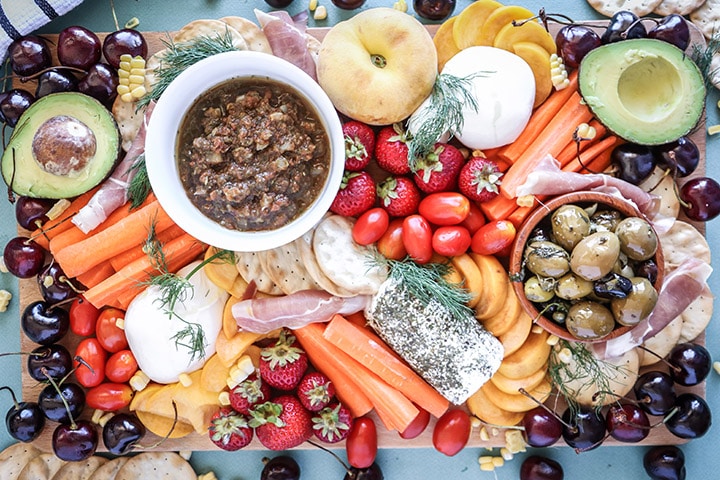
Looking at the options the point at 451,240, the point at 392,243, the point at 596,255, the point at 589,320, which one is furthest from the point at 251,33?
the point at 589,320

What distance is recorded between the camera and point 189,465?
2400 mm

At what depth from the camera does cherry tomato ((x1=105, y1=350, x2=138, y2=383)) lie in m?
2.21

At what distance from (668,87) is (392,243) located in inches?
39.6

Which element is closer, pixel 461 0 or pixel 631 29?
pixel 631 29

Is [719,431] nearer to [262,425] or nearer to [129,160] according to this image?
[262,425]

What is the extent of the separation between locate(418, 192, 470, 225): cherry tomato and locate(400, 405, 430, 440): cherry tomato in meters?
0.68

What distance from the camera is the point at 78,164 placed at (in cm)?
207

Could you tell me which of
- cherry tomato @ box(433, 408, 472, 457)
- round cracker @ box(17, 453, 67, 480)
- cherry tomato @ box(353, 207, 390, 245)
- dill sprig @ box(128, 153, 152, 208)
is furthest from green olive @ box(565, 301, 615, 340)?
round cracker @ box(17, 453, 67, 480)

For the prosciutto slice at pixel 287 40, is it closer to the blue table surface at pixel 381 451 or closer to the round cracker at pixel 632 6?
the blue table surface at pixel 381 451

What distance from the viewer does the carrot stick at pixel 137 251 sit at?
7.17ft

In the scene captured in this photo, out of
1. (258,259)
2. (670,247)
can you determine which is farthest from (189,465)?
(670,247)

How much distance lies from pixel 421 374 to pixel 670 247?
3.23 ft

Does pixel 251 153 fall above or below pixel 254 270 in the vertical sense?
above

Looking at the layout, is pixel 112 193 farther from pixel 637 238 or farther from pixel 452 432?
pixel 637 238
